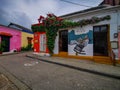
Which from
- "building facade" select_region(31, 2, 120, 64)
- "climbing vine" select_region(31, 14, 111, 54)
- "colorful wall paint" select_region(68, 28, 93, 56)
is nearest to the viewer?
"building facade" select_region(31, 2, 120, 64)

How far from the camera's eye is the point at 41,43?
12531 millimetres

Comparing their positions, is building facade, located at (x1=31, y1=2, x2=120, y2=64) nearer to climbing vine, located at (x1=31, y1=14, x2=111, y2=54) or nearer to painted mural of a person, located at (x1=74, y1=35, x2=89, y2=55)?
painted mural of a person, located at (x1=74, y1=35, x2=89, y2=55)

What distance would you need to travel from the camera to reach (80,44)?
31.9 feet

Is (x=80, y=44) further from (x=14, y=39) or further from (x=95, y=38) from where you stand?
(x=14, y=39)

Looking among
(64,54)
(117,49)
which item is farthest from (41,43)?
(117,49)

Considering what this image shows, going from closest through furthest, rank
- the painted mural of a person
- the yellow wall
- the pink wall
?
the painted mural of a person → the pink wall → the yellow wall

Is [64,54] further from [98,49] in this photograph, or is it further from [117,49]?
[117,49]

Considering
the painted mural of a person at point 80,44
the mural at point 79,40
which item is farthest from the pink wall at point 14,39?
the painted mural of a person at point 80,44

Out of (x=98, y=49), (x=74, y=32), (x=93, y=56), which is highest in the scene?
(x=74, y=32)

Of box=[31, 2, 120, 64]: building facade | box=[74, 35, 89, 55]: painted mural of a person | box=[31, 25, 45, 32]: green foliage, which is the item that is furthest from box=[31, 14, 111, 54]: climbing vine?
box=[74, 35, 89, 55]: painted mural of a person

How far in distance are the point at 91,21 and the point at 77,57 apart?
11.5 ft

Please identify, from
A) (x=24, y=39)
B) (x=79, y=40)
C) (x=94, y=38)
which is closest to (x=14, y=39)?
(x=24, y=39)

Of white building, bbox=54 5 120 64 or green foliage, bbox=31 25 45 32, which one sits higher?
green foliage, bbox=31 25 45 32

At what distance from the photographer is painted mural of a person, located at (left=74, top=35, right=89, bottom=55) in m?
9.34
